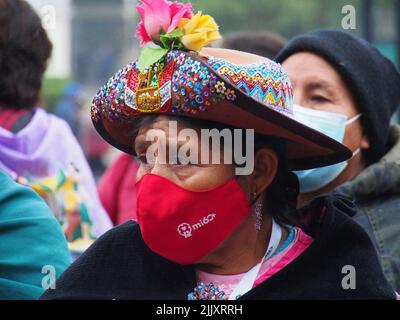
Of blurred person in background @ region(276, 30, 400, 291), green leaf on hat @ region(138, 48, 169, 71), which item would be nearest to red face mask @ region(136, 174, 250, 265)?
green leaf on hat @ region(138, 48, 169, 71)

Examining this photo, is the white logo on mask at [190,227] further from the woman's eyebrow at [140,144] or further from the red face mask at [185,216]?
the woman's eyebrow at [140,144]

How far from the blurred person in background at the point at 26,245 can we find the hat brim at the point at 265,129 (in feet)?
1.63

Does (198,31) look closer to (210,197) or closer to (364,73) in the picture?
(210,197)

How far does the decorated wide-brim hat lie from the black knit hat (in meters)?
1.01

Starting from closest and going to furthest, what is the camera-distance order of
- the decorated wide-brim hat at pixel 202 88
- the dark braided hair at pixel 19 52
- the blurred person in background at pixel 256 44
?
the decorated wide-brim hat at pixel 202 88 → the dark braided hair at pixel 19 52 → the blurred person in background at pixel 256 44

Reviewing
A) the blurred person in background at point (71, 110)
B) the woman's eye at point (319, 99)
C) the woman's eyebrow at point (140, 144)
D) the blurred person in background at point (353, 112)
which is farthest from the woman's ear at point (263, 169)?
the blurred person in background at point (71, 110)

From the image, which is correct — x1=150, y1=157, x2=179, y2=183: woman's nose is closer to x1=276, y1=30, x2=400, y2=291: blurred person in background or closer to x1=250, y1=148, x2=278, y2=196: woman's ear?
x1=250, y1=148, x2=278, y2=196: woman's ear

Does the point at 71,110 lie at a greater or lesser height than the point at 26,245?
lesser

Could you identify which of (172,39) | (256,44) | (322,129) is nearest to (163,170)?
(172,39)

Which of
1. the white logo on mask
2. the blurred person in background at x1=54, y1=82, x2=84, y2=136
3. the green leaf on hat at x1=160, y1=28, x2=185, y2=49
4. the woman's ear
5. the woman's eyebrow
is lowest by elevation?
the blurred person in background at x1=54, y1=82, x2=84, y2=136

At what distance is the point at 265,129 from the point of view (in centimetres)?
271

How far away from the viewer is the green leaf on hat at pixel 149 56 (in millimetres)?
2668

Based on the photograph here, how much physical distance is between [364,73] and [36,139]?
1.54m

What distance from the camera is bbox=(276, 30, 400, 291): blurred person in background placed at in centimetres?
364
